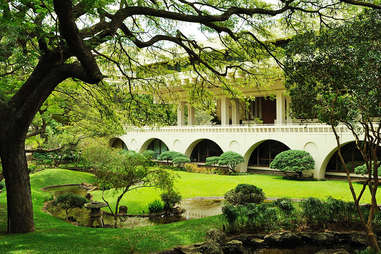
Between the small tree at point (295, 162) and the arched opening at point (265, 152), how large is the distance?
451 cm

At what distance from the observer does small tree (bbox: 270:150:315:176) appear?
68.9 feet

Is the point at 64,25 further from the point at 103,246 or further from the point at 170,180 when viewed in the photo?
the point at 170,180

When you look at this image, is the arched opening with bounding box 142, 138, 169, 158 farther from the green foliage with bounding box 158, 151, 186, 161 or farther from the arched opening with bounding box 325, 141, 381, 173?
the arched opening with bounding box 325, 141, 381, 173

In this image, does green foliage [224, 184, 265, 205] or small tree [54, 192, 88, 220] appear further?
small tree [54, 192, 88, 220]

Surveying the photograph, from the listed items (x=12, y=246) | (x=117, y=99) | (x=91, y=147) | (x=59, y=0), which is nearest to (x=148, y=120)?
(x=117, y=99)

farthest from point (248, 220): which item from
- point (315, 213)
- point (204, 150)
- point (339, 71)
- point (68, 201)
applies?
point (204, 150)

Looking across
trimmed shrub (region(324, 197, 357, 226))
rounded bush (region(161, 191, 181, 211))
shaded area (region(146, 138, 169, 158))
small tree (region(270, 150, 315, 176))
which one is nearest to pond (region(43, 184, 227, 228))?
rounded bush (region(161, 191, 181, 211))

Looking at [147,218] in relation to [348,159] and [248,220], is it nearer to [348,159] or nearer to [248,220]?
[248,220]

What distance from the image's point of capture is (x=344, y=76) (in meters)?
7.47

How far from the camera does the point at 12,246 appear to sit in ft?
23.8

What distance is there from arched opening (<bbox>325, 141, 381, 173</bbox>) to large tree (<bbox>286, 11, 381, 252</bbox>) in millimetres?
14798

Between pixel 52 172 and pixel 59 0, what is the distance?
70.0 ft

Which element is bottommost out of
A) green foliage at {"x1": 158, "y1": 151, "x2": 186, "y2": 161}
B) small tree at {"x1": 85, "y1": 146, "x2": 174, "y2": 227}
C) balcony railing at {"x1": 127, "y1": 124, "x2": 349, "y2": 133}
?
small tree at {"x1": 85, "y1": 146, "x2": 174, "y2": 227}

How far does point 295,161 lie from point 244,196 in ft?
32.3
